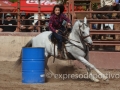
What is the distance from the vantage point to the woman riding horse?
986 centimetres

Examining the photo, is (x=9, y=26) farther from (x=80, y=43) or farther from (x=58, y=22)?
(x=80, y=43)

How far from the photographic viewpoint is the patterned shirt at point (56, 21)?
9919 mm

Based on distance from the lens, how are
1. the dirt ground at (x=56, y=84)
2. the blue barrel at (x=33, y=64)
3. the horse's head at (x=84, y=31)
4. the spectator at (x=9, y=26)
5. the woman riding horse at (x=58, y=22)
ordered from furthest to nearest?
1. the spectator at (x=9, y=26)
2. the woman riding horse at (x=58, y=22)
3. the horse's head at (x=84, y=31)
4. the blue barrel at (x=33, y=64)
5. the dirt ground at (x=56, y=84)

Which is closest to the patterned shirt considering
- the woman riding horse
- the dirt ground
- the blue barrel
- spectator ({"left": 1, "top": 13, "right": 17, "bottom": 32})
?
the woman riding horse

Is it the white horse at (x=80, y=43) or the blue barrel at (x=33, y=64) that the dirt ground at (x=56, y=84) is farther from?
the white horse at (x=80, y=43)

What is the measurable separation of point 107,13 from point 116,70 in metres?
1.93

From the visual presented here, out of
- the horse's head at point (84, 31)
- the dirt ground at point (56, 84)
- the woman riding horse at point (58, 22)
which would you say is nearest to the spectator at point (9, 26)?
the dirt ground at point (56, 84)

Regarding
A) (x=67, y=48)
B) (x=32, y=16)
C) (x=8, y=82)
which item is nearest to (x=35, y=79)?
(x=8, y=82)

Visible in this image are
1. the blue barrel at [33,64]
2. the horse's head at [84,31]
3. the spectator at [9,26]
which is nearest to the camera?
the blue barrel at [33,64]

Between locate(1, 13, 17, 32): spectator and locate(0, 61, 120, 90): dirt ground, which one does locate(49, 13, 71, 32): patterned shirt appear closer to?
locate(0, 61, 120, 90): dirt ground

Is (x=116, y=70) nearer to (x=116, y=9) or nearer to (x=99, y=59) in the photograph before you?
(x=99, y=59)

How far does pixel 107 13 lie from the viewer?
1312 centimetres

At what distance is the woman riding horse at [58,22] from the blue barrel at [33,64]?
95cm

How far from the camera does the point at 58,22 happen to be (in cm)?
1002
